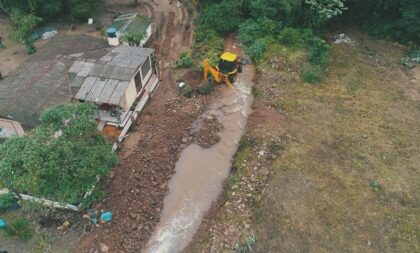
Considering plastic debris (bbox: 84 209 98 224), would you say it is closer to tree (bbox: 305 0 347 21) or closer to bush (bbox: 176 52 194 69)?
bush (bbox: 176 52 194 69)

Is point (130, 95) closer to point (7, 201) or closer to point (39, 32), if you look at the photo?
point (7, 201)

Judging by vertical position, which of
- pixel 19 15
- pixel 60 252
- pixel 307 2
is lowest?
pixel 60 252

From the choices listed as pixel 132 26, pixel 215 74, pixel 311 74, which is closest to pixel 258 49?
pixel 311 74

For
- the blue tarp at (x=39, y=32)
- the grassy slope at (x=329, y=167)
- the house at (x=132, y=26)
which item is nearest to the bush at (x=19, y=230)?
the grassy slope at (x=329, y=167)

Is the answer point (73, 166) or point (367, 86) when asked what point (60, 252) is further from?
point (367, 86)

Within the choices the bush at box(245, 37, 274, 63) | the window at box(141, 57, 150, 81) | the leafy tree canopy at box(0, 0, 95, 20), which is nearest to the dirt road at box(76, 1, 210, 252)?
the window at box(141, 57, 150, 81)

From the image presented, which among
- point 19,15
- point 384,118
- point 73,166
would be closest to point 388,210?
point 384,118
